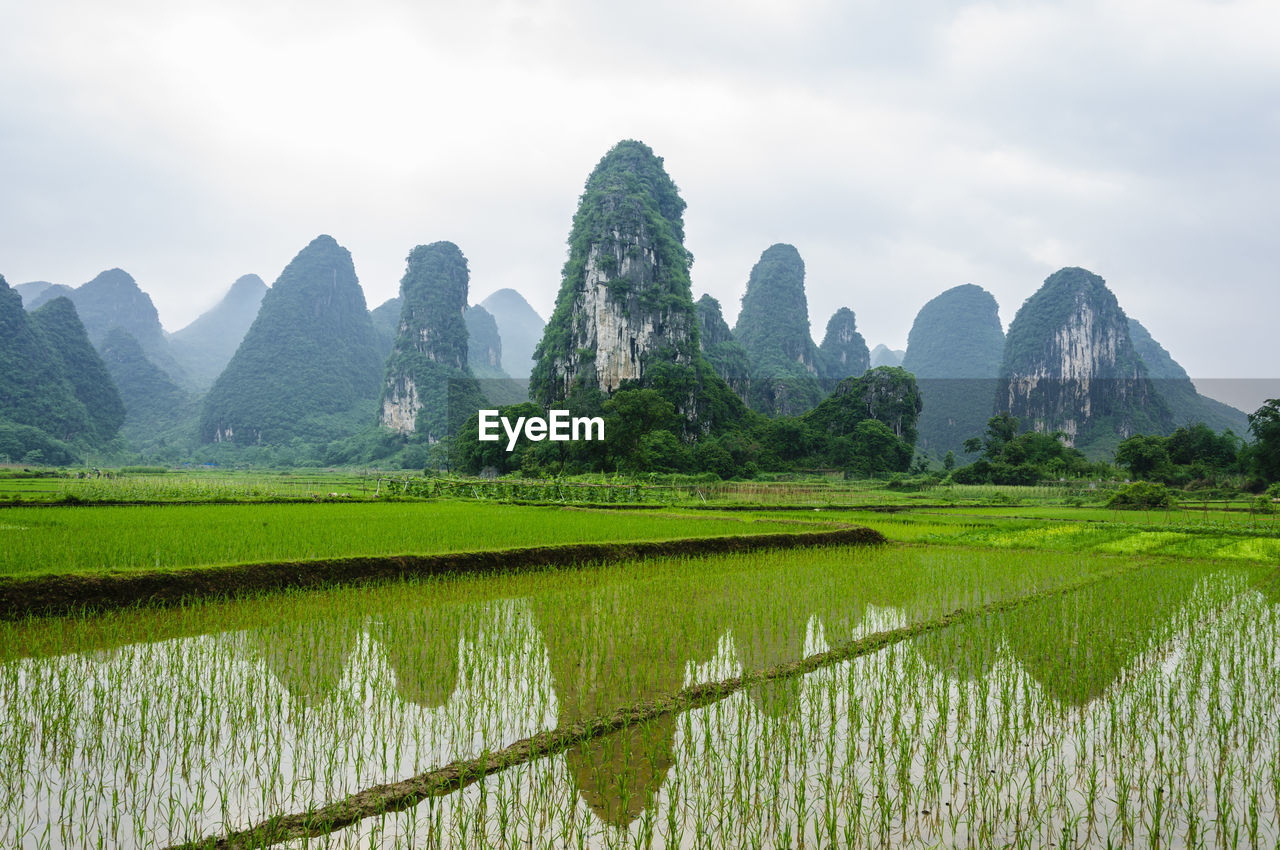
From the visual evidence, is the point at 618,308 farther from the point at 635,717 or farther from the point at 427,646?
the point at 635,717

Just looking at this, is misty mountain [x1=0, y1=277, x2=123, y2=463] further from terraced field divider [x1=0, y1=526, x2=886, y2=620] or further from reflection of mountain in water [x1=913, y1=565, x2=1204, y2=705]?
reflection of mountain in water [x1=913, y1=565, x2=1204, y2=705]

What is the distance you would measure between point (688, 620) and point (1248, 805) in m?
2.98

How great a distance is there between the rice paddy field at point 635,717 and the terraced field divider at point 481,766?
1cm

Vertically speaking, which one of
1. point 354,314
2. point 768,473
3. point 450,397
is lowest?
point 768,473

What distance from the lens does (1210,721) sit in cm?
303

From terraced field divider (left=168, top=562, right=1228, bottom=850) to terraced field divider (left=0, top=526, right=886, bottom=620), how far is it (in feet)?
12.1

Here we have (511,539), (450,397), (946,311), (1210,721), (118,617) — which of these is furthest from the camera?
(946,311)

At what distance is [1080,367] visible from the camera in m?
61.8

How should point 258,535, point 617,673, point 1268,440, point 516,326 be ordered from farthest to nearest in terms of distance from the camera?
1. point 516,326
2. point 1268,440
3. point 258,535
4. point 617,673

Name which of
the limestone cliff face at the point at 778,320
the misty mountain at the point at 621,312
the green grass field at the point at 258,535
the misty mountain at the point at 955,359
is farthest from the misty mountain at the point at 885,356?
the green grass field at the point at 258,535

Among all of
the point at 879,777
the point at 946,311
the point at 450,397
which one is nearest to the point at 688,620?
the point at 879,777

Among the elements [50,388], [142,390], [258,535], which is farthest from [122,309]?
[258,535]

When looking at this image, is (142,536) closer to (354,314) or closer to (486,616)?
(486,616)

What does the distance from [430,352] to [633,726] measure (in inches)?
2485
